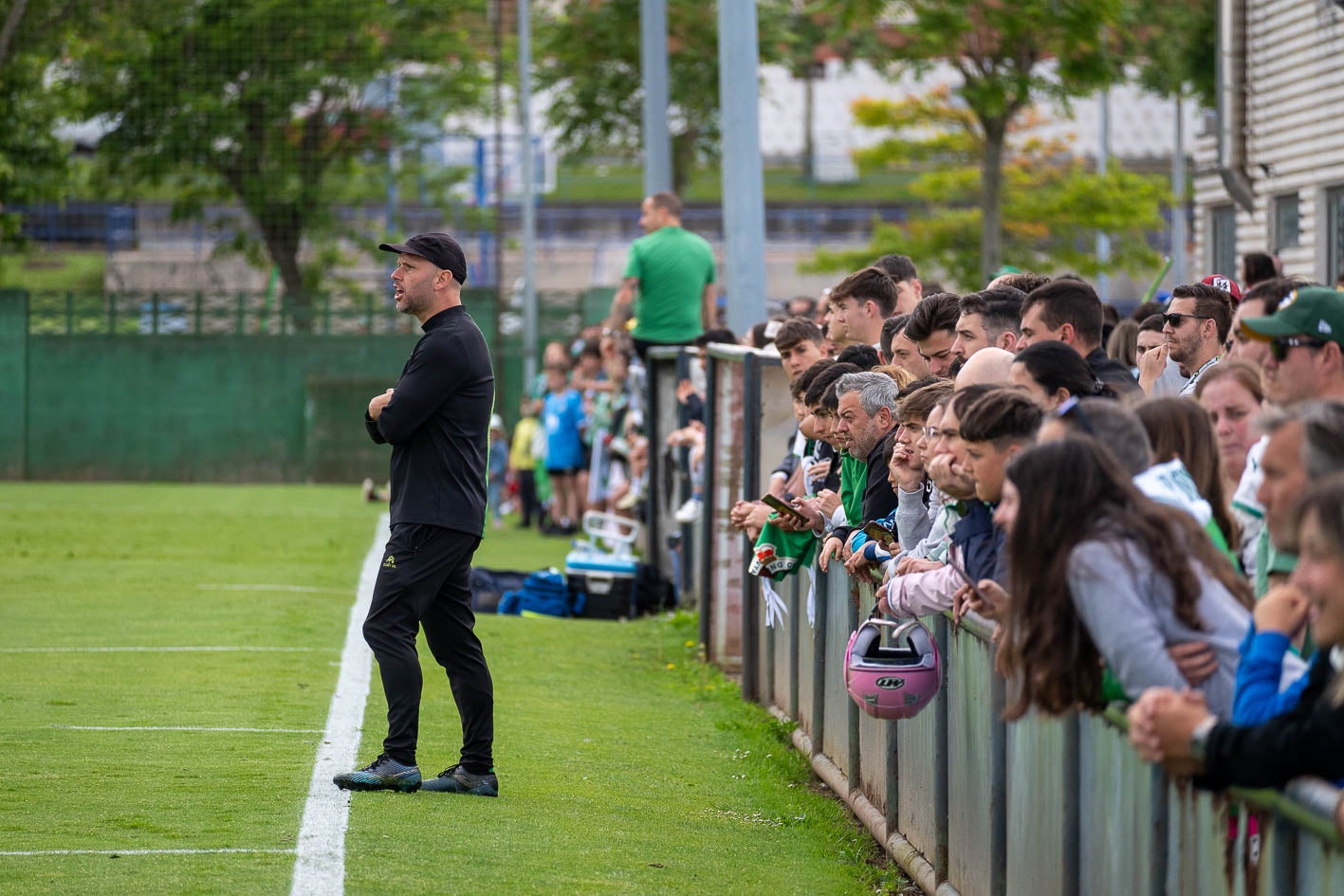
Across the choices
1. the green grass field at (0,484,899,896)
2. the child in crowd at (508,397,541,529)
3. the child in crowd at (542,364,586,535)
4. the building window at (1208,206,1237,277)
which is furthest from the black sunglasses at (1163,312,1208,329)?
the building window at (1208,206,1237,277)

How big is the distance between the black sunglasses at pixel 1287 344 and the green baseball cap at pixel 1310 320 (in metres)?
0.01

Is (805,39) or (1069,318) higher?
(805,39)

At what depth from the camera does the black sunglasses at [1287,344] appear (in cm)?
502

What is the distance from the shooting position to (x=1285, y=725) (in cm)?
375

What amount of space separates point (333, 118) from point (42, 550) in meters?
21.0

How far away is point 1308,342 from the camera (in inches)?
198

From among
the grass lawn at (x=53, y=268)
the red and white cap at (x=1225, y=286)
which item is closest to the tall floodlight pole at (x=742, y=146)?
the red and white cap at (x=1225, y=286)

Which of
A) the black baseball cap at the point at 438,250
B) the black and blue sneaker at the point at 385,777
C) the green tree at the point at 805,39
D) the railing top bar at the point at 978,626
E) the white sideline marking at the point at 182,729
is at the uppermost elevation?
the green tree at the point at 805,39

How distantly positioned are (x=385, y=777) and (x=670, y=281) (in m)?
8.72

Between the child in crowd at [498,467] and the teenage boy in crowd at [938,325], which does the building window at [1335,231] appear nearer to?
the child in crowd at [498,467]

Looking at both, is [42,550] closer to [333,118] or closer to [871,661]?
[871,661]

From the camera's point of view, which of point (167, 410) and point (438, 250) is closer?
point (438, 250)

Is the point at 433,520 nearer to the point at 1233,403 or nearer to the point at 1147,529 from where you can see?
the point at 1233,403

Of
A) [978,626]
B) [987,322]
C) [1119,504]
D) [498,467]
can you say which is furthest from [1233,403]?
[498,467]
